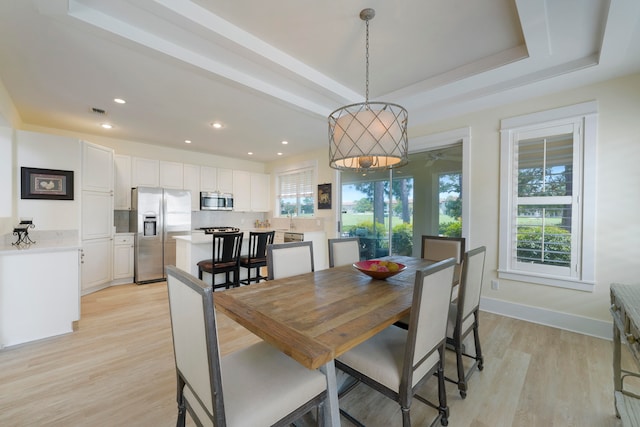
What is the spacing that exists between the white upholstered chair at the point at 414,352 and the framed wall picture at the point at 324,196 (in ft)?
12.5

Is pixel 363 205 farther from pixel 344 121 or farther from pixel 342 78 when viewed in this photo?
pixel 344 121

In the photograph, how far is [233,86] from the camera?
2.71 m

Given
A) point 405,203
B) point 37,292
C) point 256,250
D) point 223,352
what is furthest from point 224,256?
point 405,203

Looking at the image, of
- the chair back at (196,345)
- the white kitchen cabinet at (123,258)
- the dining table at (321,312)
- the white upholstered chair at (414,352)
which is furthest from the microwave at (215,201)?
the white upholstered chair at (414,352)

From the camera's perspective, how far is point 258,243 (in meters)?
3.68

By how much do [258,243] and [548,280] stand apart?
3535mm

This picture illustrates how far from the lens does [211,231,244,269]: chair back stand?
3.32 metres

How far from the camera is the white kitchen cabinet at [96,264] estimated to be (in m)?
3.80

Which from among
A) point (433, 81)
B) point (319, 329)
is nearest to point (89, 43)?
point (319, 329)

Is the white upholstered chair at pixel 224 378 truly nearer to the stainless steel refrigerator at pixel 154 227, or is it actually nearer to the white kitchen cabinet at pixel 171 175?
the stainless steel refrigerator at pixel 154 227

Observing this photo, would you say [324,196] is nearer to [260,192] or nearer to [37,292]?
[260,192]

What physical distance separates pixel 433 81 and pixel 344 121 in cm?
176

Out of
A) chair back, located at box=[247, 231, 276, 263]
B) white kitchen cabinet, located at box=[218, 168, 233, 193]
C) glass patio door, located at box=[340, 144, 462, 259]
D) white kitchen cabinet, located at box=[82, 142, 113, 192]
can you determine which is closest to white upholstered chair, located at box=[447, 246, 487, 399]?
glass patio door, located at box=[340, 144, 462, 259]

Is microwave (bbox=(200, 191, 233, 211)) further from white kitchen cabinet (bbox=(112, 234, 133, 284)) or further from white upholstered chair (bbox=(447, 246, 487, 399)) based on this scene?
white upholstered chair (bbox=(447, 246, 487, 399))
